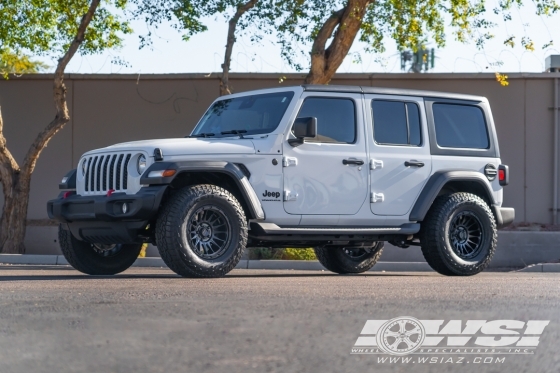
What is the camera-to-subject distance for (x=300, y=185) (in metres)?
9.67

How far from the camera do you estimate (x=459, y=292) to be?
748 cm

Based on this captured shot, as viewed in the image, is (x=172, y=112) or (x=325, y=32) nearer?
(x=325, y=32)

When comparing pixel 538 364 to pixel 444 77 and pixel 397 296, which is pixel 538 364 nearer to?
pixel 397 296

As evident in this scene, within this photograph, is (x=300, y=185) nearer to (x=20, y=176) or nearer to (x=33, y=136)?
(x=20, y=176)

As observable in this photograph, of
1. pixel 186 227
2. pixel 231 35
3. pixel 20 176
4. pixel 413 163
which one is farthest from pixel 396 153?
pixel 20 176

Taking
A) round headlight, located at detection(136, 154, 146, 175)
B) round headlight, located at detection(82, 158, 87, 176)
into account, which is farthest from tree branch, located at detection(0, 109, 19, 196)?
round headlight, located at detection(136, 154, 146, 175)

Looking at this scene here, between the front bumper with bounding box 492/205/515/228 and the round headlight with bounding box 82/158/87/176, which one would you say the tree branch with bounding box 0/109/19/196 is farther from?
the front bumper with bounding box 492/205/515/228

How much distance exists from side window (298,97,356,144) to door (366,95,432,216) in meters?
0.24

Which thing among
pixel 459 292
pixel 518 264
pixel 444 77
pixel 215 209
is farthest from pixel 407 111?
pixel 444 77

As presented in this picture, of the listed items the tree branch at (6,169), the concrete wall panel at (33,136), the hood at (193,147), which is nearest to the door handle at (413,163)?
the hood at (193,147)

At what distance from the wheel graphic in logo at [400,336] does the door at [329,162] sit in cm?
431

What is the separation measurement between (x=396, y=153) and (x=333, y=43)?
273 inches

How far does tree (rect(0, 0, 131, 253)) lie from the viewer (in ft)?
55.8

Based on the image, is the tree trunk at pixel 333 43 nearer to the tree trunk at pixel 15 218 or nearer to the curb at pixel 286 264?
the curb at pixel 286 264
